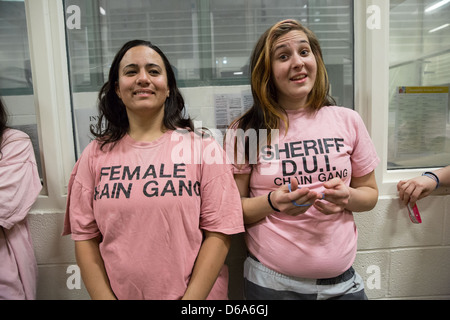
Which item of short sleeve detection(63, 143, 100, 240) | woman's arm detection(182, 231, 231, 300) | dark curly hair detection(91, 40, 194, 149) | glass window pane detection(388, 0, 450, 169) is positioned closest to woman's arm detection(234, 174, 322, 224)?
woman's arm detection(182, 231, 231, 300)

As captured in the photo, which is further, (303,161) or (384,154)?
(384,154)

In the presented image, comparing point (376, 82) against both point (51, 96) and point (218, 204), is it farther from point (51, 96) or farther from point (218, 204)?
point (51, 96)

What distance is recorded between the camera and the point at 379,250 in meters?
1.43

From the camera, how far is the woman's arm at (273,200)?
931mm

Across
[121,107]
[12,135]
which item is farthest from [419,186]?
[12,135]

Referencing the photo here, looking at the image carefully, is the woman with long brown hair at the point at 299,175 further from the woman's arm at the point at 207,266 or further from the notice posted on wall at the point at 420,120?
the notice posted on wall at the point at 420,120

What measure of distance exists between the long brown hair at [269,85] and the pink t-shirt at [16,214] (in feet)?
3.00


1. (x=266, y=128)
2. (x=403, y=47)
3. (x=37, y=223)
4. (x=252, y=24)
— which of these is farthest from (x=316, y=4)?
(x=37, y=223)

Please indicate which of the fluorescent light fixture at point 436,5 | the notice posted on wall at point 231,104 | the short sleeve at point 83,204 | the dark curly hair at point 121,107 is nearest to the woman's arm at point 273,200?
the dark curly hair at point 121,107

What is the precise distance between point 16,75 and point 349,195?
5.14ft

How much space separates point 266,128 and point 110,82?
2.02 ft

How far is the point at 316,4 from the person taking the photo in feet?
4.62
